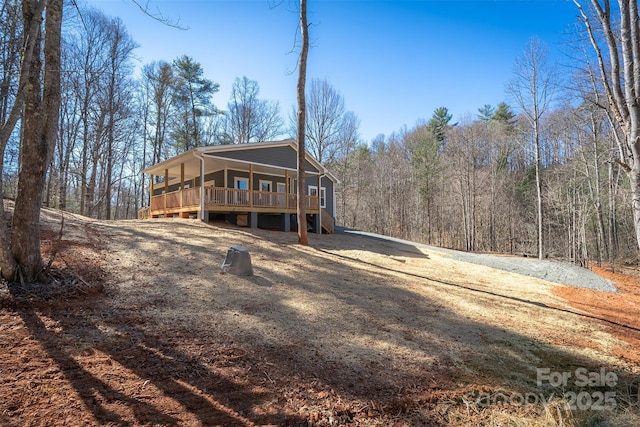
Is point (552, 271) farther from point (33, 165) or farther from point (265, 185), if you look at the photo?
point (33, 165)

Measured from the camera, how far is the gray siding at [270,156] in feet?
46.1

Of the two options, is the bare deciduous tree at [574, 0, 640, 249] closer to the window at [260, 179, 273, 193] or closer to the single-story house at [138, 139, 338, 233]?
the single-story house at [138, 139, 338, 233]

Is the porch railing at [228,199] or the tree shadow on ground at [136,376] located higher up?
the porch railing at [228,199]

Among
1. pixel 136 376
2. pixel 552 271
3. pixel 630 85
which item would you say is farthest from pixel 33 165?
pixel 552 271

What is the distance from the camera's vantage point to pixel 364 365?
11.2ft

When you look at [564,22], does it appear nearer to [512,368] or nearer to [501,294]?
[501,294]

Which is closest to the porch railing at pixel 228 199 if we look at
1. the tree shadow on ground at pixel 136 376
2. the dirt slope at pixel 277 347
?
the dirt slope at pixel 277 347

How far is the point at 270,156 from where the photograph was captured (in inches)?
614

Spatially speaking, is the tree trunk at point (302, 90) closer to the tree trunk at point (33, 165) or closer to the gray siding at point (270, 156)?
the gray siding at point (270, 156)

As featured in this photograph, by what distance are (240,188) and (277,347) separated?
1374cm

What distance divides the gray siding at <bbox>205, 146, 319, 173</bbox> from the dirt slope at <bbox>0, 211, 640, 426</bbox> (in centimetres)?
762

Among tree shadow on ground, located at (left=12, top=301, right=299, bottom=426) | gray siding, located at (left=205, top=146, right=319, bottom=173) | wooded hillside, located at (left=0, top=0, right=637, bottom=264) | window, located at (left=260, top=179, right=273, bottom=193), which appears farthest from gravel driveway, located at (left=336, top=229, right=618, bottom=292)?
tree shadow on ground, located at (left=12, top=301, right=299, bottom=426)

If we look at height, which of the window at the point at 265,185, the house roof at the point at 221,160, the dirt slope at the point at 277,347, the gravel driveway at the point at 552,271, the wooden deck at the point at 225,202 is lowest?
the gravel driveway at the point at 552,271

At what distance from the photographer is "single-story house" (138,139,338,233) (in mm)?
12867
